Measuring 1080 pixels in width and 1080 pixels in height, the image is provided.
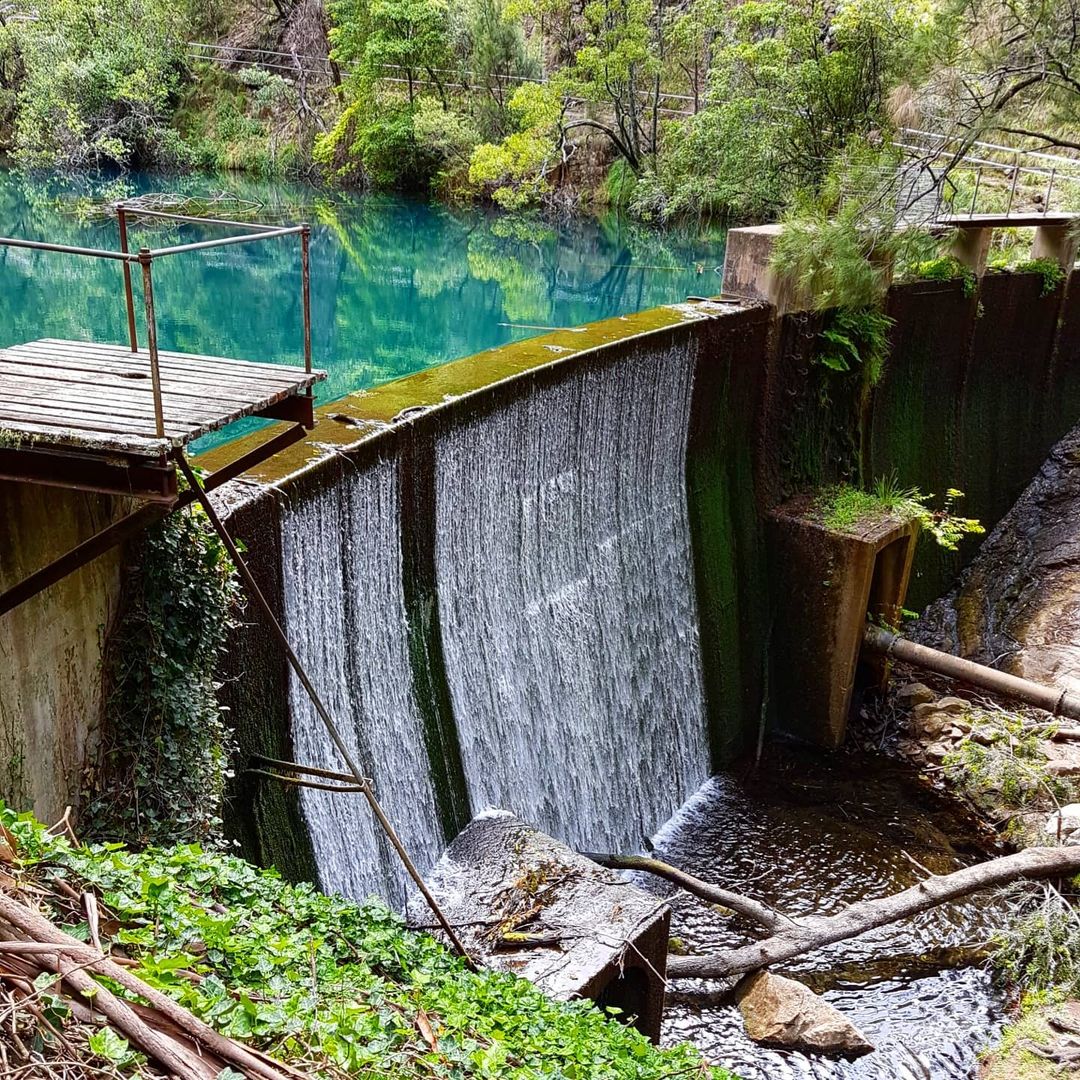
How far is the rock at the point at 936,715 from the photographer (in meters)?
10.5

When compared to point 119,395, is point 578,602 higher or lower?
lower

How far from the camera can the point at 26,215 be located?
24.0 metres

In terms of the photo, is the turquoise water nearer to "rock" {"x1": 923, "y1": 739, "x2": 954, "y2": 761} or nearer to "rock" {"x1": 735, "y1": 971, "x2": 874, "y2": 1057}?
"rock" {"x1": 923, "y1": 739, "x2": 954, "y2": 761}

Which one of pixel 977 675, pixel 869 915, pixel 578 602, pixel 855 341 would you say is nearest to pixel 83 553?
pixel 578 602

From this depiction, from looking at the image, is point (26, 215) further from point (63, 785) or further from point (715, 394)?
point (63, 785)

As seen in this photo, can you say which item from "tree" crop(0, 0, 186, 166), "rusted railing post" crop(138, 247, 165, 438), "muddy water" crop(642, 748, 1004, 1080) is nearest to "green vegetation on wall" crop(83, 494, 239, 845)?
"rusted railing post" crop(138, 247, 165, 438)

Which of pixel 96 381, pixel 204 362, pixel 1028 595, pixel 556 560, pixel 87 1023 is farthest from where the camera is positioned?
pixel 1028 595

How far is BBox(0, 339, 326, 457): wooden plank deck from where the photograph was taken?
3.76 metres

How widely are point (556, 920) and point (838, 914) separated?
263 centimetres

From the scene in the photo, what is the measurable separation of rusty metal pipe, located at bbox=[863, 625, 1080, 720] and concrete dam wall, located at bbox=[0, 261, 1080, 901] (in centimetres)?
112

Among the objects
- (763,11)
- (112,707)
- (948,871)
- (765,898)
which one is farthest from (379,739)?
(763,11)

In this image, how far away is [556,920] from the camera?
5855mm

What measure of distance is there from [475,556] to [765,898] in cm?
328

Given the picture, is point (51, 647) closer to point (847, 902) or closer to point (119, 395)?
point (119, 395)
